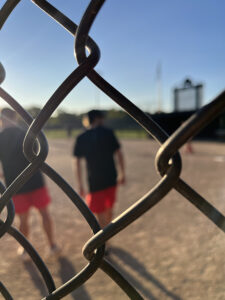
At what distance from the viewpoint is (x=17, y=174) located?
107 inches

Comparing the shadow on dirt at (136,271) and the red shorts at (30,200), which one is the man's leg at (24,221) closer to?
the red shorts at (30,200)

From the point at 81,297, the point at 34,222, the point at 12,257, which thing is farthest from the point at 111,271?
the point at 34,222

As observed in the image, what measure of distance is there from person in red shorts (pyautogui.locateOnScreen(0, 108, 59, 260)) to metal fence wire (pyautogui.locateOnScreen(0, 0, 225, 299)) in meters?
1.99

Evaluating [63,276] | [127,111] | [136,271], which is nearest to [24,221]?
[63,276]

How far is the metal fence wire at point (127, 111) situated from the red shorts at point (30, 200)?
2.25 metres

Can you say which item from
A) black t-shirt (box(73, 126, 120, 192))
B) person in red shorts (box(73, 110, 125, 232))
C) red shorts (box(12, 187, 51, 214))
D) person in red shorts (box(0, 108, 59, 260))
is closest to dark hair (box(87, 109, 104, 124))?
person in red shorts (box(73, 110, 125, 232))

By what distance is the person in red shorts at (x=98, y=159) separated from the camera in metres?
3.03

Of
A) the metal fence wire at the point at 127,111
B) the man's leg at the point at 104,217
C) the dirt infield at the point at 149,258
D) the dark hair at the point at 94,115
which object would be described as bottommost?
the dirt infield at the point at 149,258

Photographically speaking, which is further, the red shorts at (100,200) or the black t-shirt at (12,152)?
the red shorts at (100,200)

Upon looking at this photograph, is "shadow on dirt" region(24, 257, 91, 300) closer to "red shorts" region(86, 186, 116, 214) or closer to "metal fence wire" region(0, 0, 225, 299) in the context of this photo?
"red shorts" region(86, 186, 116, 214)

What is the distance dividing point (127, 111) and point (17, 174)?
2391 millimetres

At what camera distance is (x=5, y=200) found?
0.69 metres

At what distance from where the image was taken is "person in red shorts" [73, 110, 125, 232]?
119 inches

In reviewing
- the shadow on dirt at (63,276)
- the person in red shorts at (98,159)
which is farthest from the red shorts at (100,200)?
the shadow on dirt at (63,276)
